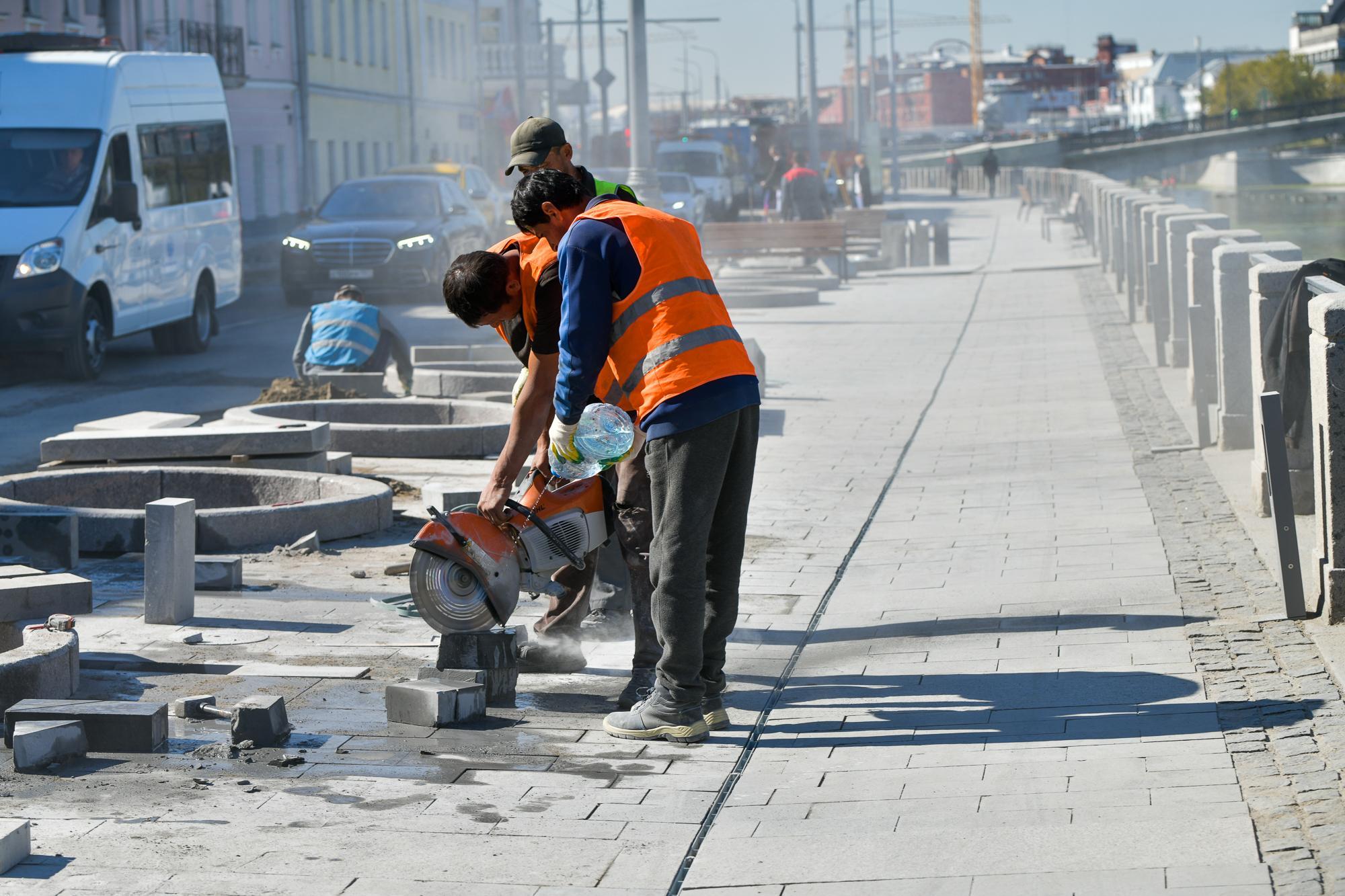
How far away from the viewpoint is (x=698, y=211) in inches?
1448

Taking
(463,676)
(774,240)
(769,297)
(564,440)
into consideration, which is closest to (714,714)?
(463,676)

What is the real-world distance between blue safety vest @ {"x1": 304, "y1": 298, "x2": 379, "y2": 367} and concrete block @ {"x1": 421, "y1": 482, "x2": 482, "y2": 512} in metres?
4.31

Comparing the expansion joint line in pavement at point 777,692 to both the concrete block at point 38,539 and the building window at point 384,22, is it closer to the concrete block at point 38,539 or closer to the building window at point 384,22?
the concrete block at point 38,539

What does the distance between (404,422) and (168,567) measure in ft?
18.2

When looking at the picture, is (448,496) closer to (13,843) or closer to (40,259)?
(13,843)

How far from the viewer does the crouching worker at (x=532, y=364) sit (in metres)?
5.88

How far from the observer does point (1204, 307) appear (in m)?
12.0

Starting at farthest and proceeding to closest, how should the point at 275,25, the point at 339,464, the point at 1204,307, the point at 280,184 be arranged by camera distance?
1. the point at 275,25
2. the point at 280,184
3. the point at 1204,307
4. the point at 339,464

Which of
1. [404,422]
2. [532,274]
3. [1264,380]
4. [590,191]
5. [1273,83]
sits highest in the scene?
[1273,83]

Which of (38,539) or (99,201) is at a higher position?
(99,201)

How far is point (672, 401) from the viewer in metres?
5.56

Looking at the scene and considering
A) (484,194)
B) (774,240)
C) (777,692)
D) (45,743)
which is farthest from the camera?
(484,194)

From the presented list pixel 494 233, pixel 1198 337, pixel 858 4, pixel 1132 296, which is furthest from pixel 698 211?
pixel 858 4

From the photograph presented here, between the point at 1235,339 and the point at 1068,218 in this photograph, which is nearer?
the point at 1235,339
